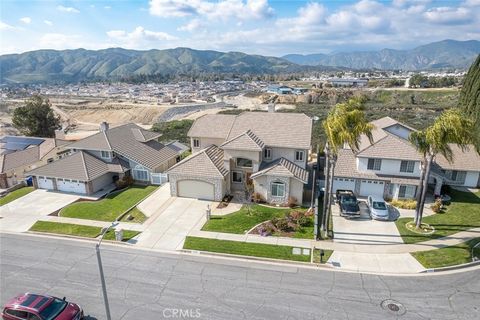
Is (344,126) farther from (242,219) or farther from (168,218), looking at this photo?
(168,218)

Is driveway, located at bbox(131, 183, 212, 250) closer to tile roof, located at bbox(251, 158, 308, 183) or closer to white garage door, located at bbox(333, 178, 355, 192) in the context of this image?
tile roof, located at bbox(251, 158, 308, 183)

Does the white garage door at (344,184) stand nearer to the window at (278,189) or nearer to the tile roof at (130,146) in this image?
the window at (278,189)

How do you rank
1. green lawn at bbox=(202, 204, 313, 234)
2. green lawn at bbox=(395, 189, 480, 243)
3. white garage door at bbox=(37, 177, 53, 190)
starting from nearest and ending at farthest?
green lawn at bbox=(395, 189, 480, 243), green lawn at bbox=(202, 204, 313, 234), white garage door at bbox=(37, 177, 53, 190)

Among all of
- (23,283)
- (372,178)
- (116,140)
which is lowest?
(23,283)

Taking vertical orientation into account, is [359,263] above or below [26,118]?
below

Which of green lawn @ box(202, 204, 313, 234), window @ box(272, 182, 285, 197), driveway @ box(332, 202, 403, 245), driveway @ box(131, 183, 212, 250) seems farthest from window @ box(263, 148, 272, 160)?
driveway @ box(332, 202, 403, 245)

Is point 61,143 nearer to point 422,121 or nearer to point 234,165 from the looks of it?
point 234,165

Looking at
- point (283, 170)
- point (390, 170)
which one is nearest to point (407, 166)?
point (390, 170)

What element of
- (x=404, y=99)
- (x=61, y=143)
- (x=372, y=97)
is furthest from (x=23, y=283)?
(x=372, y=97)
